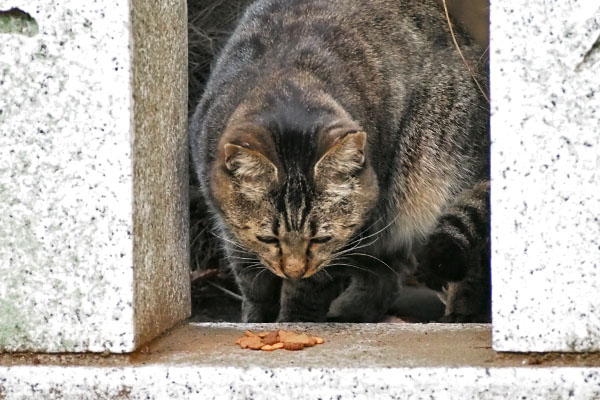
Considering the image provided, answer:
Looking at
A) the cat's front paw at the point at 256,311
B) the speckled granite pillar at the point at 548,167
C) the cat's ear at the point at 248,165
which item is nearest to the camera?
the speckled granite pillar at the point at 548,167

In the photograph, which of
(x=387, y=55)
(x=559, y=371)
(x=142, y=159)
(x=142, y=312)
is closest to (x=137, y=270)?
(x=142, y=312)

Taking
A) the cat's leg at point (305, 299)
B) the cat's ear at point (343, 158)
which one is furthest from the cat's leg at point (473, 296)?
the cat's ear at point (343, 158)

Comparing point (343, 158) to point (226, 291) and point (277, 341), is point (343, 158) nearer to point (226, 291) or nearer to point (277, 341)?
point (277, 341)

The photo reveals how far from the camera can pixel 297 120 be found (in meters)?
2.75

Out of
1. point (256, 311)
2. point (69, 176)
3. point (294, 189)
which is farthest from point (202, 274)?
point (69, 176)

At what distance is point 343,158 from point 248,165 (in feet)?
0.97

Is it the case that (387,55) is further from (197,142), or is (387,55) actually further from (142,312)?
(142,312)

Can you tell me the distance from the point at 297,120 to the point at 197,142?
0.61m

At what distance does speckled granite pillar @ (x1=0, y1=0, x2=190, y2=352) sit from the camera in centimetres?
212

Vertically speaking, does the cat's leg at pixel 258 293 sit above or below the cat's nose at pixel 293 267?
below

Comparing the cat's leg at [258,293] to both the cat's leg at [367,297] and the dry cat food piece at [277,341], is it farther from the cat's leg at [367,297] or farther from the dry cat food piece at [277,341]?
the dry cat food piece at [277,341]

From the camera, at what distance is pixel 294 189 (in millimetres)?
2705

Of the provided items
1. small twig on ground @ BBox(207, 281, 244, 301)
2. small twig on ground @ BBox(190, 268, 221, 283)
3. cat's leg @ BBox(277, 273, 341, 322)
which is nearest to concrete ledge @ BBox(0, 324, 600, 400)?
cat's leg @ BBox(277, 273, 341, 322)

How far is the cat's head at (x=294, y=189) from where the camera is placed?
8.78 ft
